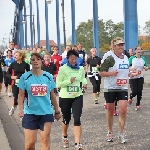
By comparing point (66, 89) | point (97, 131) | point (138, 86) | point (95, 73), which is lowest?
point (97, 131)

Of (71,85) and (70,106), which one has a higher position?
(71,85)

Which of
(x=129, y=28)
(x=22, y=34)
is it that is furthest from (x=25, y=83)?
(x=22, y=34)

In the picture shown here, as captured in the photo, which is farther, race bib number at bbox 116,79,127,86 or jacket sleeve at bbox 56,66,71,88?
race bib number at bbox 116,79,127,86

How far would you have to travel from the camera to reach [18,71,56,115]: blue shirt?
5582 mm

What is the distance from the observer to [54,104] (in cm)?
580

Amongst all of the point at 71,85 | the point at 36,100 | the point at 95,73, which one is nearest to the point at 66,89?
the point at 71,85

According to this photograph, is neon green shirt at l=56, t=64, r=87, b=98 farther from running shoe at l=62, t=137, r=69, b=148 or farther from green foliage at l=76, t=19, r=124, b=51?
green foliage at l=76, t=19, r=124, b=51

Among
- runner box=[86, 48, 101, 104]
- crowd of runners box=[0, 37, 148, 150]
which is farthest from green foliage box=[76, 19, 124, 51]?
crowd of runners box=[0, 37, 148, 150]

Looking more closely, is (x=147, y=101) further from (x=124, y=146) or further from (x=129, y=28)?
(x=129, y=28)

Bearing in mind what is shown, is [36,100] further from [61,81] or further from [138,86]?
Result: [138,86]

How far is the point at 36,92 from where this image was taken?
5.58m

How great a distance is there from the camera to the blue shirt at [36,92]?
558 centimetres

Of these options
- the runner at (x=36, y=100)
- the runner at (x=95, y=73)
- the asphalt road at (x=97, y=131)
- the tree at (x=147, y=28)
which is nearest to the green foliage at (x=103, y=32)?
the tree at (x=147, y=28)

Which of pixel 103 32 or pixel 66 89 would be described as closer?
pixel 66 89
